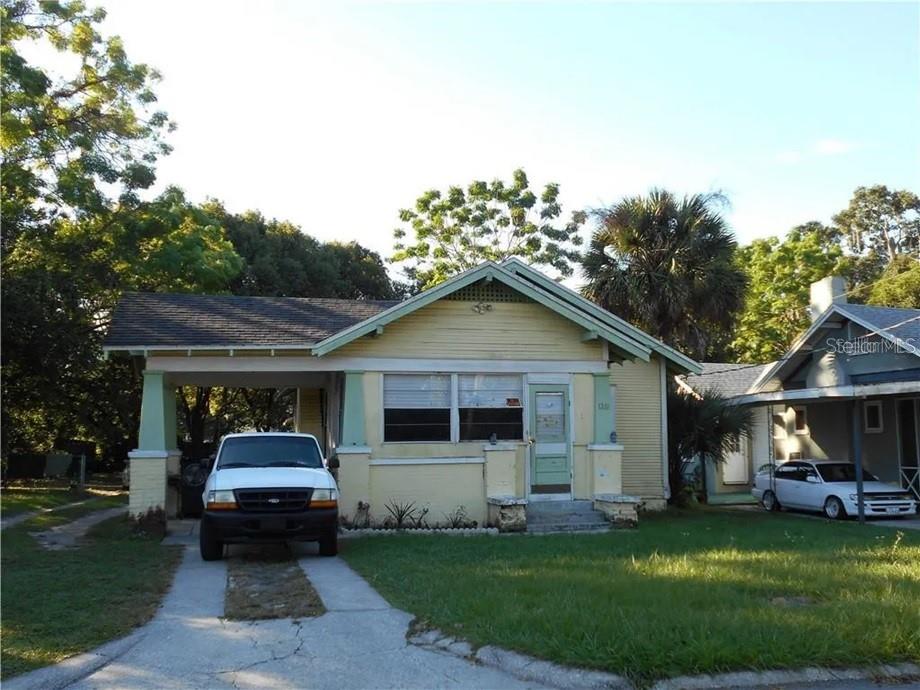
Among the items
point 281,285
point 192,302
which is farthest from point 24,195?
point 281,285

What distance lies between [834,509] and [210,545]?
14.0m

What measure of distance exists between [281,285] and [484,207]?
1041 centimetres

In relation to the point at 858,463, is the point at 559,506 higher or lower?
lower

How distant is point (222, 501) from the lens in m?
11.5

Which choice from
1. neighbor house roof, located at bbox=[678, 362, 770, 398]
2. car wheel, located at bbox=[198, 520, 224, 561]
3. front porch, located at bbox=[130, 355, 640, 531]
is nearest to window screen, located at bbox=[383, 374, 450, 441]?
front porch, located at bbox=[130, 355, 640, 531]

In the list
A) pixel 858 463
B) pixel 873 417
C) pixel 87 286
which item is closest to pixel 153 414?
pixel 87 286

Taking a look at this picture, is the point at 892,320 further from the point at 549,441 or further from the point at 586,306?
the point at 549,441

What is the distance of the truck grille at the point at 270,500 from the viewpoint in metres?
11.6

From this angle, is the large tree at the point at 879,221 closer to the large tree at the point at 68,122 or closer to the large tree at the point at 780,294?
the large tree at the point at 780,294

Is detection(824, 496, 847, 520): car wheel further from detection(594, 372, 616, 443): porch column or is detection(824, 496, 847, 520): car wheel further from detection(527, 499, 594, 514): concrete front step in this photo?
detection(527, 499, 594, 514): concrete front step

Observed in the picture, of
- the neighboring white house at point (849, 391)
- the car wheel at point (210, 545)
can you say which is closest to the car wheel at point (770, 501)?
the neighboring white house at point (849, 391)

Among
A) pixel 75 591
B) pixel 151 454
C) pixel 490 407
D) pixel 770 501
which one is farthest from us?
pixel 770 501

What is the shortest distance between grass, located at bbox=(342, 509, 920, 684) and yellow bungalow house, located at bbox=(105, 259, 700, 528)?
7.20ft

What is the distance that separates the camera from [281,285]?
3450cm
